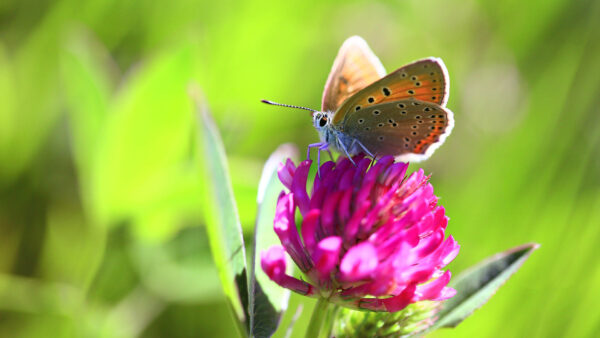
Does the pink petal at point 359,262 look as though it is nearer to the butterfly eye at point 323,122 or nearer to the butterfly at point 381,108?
the butterfly at point 381,108

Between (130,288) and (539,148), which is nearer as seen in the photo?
(130,288)

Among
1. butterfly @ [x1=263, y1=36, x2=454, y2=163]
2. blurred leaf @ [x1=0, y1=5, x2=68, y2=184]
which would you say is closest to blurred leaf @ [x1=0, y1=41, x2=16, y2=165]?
blurred leaf @ [x1=0, y1=5, x2=68, y2=184]

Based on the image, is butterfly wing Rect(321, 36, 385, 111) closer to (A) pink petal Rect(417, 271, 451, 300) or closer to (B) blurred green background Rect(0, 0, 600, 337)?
(B) blurred green background Rect(0, 0, 600, 337)

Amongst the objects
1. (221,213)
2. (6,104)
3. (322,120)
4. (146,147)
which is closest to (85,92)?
(146,147)

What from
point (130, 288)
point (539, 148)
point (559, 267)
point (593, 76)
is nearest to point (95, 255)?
point (130, 288)

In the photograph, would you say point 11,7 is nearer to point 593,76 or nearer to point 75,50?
point 75,50
